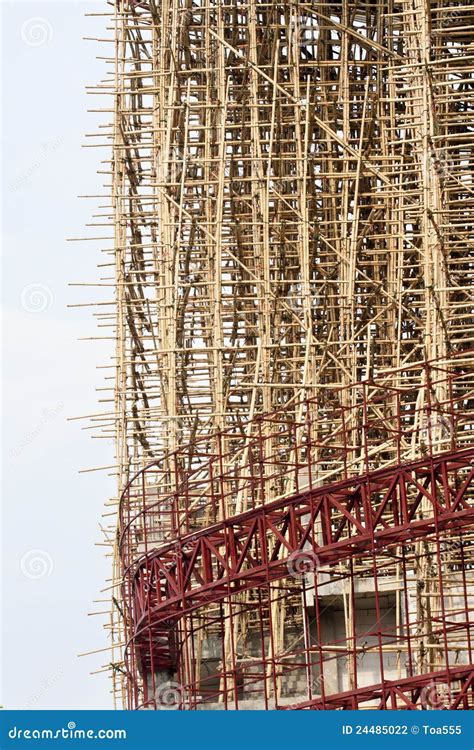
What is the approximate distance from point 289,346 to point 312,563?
5.90 meters

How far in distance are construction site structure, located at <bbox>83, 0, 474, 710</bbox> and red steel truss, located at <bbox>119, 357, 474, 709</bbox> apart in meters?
0.09

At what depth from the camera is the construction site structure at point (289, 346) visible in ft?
139

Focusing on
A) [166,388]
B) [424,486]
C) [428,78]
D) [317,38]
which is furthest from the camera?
[317,38]

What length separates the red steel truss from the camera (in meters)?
40.4

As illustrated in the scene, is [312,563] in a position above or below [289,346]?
below

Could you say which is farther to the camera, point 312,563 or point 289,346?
point 289,346

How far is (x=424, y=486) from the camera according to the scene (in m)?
40.2

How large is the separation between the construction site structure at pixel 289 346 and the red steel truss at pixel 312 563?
0.29 feet

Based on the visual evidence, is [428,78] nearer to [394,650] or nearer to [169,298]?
[169,298]

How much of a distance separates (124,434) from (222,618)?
25.0ft

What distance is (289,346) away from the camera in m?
46.0

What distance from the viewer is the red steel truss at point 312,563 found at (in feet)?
133

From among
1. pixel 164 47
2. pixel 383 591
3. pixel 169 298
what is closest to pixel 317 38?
pixel 164 47

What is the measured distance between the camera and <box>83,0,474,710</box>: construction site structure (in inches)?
1666
